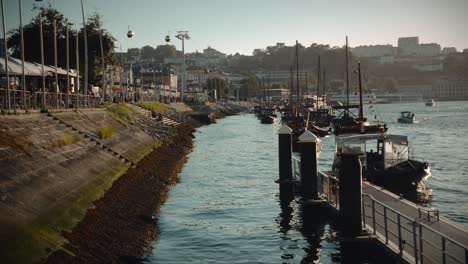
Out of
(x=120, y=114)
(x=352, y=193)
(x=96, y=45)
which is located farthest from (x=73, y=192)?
(x=96, y=45)

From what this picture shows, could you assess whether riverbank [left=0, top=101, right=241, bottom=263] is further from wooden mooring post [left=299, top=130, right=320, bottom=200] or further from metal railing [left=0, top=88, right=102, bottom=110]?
wooden mooring post [left=299, top=130, right=320, bottom=200]

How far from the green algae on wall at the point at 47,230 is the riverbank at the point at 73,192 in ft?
0.08

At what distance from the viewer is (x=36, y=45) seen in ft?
237

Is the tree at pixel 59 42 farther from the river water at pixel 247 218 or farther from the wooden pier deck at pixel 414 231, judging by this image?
the wooden pier deck at pixel 414 231

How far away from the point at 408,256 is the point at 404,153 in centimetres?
→ 1775

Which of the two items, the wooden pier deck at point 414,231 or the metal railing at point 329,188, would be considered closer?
the wooden pier deck at point 414,231

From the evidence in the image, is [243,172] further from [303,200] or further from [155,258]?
[155,258]

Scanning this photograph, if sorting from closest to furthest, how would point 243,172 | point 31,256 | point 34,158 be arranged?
1. point 31,256
2. point 34,158
3. point 243,172

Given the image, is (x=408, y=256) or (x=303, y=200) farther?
(x=303, y=200)

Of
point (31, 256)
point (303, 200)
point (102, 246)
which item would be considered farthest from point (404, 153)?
point (31, 256)

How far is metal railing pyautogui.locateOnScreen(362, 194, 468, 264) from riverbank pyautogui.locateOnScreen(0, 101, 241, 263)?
8.20 m

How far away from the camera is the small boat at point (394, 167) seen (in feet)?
106

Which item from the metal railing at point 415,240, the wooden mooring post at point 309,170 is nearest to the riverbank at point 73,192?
the wooden mooring post at point 309,170

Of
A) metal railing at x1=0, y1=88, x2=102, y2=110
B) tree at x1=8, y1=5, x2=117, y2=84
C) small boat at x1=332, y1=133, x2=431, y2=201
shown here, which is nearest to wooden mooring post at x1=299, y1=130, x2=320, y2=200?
small boat at x1=332, y1=133, x2=431, y2=201
